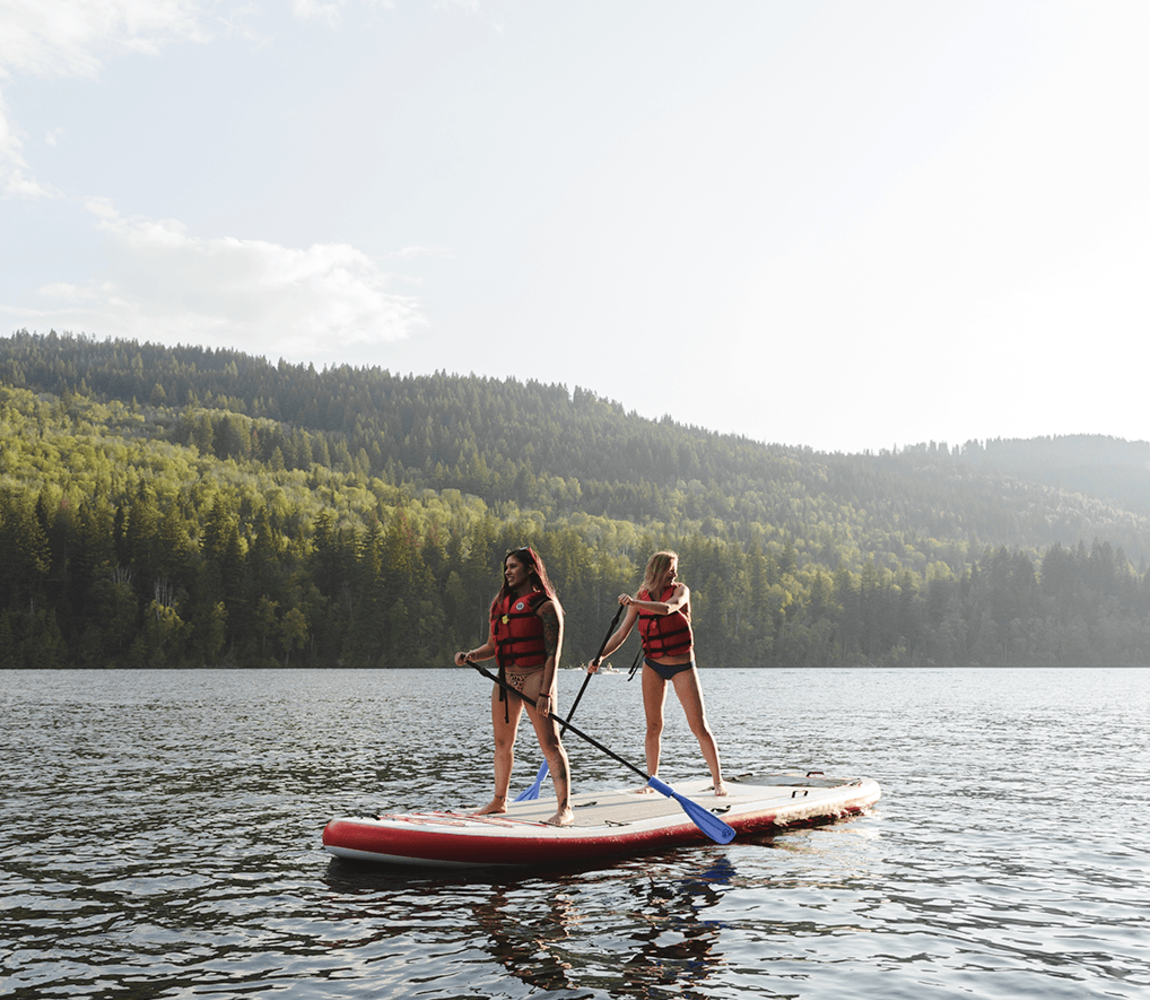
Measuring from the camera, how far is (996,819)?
1694cm

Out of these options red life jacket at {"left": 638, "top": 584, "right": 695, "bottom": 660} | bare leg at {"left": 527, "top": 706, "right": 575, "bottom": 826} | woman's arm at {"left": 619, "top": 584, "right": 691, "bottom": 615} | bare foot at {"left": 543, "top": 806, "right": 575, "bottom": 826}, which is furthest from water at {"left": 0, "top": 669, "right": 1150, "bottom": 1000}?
woman's arm at {"left": 619, "top": 584, "right": 691, "bottom": 615}

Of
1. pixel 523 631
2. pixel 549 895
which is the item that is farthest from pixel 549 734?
pixel 549 895

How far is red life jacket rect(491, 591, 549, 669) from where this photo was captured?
12.2m

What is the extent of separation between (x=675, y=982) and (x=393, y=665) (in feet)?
351

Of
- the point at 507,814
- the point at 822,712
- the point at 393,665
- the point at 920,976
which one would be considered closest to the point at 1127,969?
the point at 920,976

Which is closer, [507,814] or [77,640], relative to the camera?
[507,814]

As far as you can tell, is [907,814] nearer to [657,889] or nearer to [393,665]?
[657,889]

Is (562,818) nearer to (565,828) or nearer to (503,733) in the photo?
(565,828)

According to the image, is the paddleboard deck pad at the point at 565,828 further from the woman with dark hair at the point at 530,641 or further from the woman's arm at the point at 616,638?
the woman's arm at the point at 616,638

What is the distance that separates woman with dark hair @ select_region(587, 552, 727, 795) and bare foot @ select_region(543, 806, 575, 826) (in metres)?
1.61

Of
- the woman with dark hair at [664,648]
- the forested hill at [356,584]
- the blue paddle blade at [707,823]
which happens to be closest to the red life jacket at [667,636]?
the woman with dark hair at [664,648]

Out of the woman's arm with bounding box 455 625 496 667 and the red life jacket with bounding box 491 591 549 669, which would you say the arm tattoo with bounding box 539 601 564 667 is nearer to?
the red life jacket with bounding box 491 591 549 669

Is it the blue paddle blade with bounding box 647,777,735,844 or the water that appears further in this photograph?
the blue paddle blade with bounding box 647,777,735,844

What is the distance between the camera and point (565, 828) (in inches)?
503
